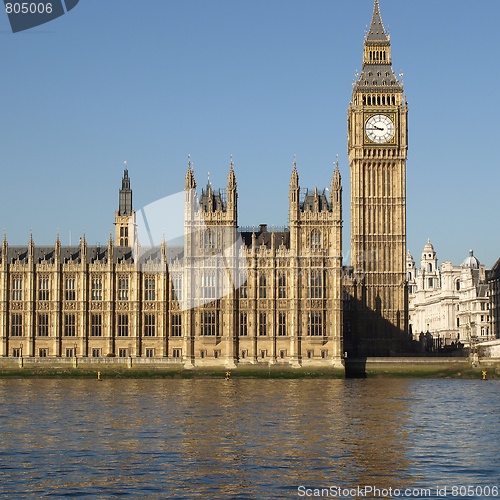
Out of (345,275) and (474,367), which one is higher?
(345,275)

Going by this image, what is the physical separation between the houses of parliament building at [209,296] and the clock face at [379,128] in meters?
16.4

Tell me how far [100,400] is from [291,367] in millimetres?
39322

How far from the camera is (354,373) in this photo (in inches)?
4902

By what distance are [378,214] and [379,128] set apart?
1083 cm

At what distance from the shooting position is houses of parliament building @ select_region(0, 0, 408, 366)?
123 metres

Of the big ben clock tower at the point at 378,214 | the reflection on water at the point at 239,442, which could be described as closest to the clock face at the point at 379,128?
the big ben clock tower at the point at 378,214

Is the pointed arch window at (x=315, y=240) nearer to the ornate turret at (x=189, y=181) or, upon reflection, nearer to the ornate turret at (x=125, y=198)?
Answer: the ornate turret at (x=189, y=181)

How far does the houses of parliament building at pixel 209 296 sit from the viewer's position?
405 feet

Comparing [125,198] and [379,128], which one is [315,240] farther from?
[125,198]

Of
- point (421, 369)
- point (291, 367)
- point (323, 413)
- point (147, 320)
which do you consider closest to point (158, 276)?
point (147, 320)

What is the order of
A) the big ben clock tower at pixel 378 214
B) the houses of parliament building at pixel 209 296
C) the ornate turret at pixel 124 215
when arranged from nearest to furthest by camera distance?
the houses of parliament building at pixel 209 296
the big ben clock tower at pixel 378 214
the ornate turret at pixel 124 215

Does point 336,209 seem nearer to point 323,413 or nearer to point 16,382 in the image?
point 16,382

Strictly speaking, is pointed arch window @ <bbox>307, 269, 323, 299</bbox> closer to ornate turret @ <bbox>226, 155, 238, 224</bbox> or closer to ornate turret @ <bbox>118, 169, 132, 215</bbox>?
ornate turret @ <bbox>226, 155, 238, 224</bbox>

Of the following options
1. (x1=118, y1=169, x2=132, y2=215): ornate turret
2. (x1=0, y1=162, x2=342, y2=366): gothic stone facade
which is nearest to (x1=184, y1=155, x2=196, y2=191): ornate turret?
(x1=0, y1=162, x2=342, y2=366): gothic stone facade
